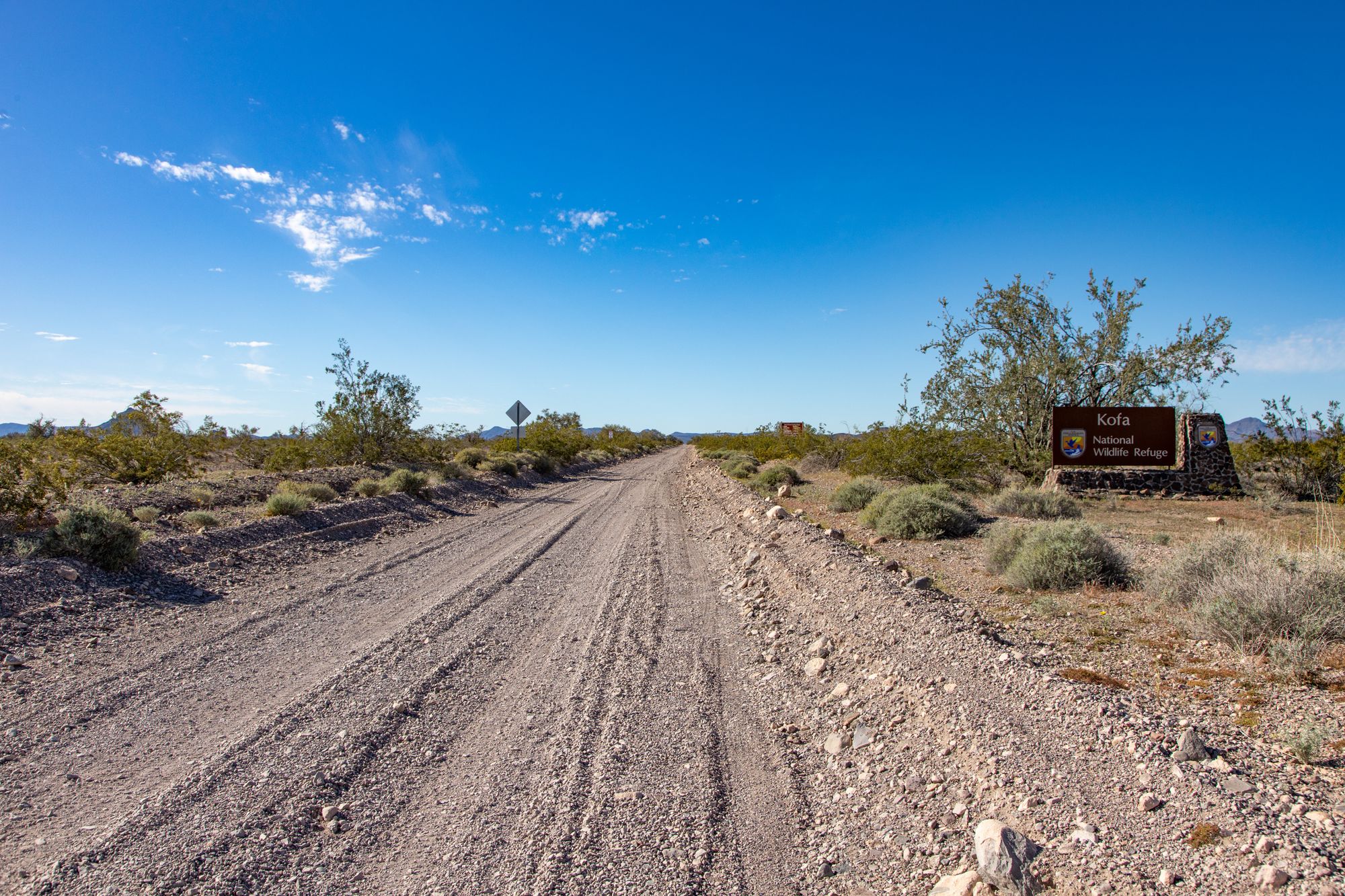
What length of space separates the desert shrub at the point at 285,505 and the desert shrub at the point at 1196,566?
45.6 ft

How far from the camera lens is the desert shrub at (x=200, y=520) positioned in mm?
11648

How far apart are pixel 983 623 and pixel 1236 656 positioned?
1.84 m

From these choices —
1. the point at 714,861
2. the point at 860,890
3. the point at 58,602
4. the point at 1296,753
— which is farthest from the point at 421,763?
the point at 58,602

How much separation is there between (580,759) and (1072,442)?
68.3 feet

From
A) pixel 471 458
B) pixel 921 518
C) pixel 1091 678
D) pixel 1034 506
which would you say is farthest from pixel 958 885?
pixel 471 458

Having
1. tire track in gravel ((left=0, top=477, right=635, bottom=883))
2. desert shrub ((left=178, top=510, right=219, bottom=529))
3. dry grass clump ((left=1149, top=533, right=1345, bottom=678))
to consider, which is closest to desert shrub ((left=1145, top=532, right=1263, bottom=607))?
dry grass clump ((left=1149, top=533, right=1345, bottom=678))

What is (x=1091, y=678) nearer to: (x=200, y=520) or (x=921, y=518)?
(x=921, y=518)

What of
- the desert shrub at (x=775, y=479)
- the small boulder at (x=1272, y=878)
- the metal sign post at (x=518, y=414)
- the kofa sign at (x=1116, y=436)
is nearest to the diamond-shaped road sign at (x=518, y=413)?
the metal sign post at (x=518, y=414)

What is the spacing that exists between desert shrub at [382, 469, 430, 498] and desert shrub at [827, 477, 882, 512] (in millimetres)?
11309

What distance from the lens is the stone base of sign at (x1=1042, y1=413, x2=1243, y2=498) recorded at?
66.6ft

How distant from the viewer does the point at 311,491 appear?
53.2 feet

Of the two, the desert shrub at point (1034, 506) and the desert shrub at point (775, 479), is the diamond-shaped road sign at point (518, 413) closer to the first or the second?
the desert shrub at point (775, 479)

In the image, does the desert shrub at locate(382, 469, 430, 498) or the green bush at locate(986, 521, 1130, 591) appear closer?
the green bush at locate(986, 521, 1130, 591)

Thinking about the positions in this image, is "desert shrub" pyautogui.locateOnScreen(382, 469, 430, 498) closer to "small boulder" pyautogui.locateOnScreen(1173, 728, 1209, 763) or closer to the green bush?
the green bush
